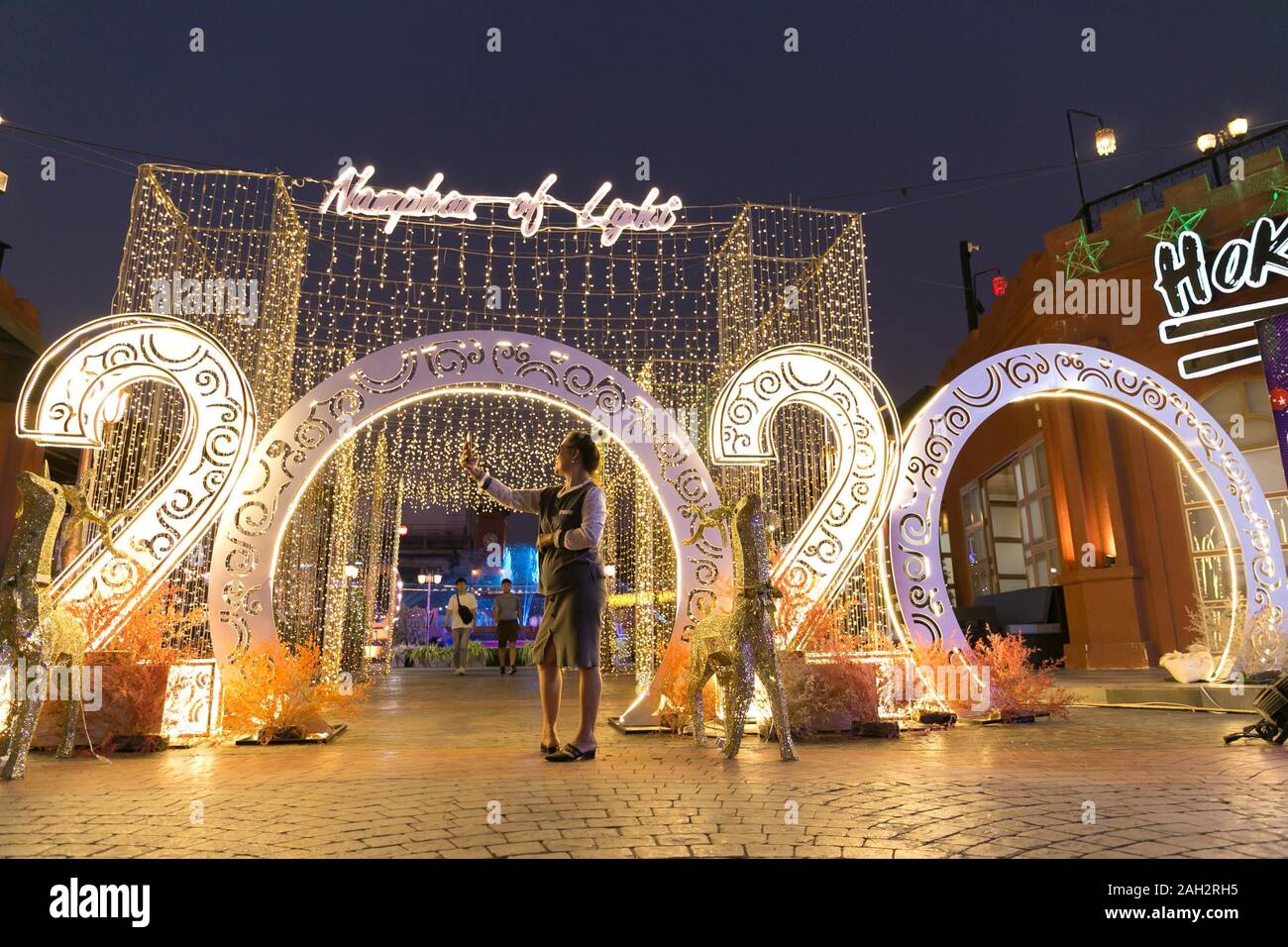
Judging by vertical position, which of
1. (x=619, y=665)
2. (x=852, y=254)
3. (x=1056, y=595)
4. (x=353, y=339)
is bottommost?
(x=619, y=665)

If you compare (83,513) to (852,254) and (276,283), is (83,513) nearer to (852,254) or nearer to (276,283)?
(276,283)

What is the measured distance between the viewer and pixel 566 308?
922cm

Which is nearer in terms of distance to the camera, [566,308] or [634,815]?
[634,815]

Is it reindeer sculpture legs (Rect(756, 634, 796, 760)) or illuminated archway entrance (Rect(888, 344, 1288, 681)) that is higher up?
illuminated archway entrance (Rect(888, 344, 1288, 681))

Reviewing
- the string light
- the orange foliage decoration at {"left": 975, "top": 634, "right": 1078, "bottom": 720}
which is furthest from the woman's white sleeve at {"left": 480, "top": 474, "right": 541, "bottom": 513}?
the string light

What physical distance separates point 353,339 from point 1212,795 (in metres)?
8.95

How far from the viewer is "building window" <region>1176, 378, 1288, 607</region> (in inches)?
457

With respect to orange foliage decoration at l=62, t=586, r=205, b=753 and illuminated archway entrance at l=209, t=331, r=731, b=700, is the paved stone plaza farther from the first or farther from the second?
illuminated archway entrance at l=209, t=331, r=731, b=700

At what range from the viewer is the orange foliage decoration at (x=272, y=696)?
4938mm

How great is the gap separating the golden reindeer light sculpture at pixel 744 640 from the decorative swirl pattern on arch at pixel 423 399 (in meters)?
0.59

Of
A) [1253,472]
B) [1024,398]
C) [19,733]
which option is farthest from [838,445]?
[1253,472]

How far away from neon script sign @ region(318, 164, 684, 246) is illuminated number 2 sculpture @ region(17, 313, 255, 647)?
12.1 ft

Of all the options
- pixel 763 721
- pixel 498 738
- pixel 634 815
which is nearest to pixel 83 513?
pixel 498 738

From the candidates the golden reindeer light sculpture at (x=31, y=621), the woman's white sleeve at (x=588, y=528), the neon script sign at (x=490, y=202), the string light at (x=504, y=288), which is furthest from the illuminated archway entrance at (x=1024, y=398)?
Result: the golden reindeer light sculpture at (x=31, y=621)
